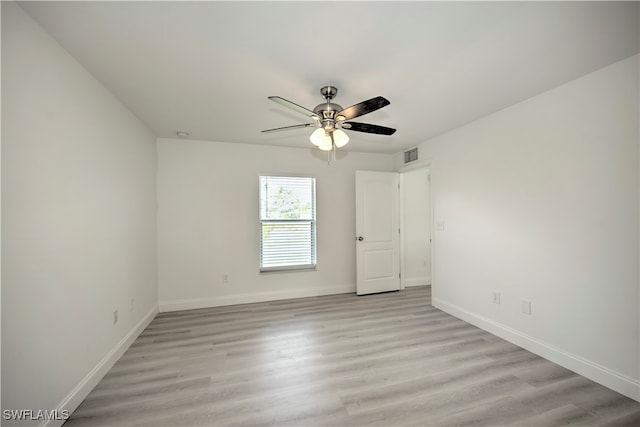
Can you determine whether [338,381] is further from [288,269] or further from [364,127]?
[288,269]

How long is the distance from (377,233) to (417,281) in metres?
1.42

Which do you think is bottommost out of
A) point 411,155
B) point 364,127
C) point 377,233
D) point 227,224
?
point 377,233

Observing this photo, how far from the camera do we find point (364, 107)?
2.01 m

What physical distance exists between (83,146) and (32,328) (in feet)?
4.22

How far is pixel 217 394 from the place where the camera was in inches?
79.4

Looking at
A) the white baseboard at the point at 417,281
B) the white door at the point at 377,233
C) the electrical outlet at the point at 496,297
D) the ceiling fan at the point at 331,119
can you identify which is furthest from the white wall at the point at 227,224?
the electrical outlet at the point at 496,297

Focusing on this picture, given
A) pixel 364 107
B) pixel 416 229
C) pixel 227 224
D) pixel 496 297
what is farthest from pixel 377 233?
pixel 364 107

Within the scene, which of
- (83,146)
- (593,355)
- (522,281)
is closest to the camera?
(83,146)

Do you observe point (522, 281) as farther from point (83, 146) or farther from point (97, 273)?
point (83, 146)

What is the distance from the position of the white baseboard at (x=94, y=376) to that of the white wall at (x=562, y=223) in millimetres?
3895

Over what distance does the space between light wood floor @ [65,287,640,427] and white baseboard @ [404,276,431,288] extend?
68.7 inches

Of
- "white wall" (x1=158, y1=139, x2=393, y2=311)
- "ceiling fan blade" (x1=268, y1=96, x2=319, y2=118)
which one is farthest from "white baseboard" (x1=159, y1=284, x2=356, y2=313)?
"ceiling fan blade" (x1=268, y1=96, x2=319, y2=118)

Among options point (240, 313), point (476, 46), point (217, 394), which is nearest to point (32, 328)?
point (217, 394)

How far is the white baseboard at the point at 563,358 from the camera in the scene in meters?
1.98
